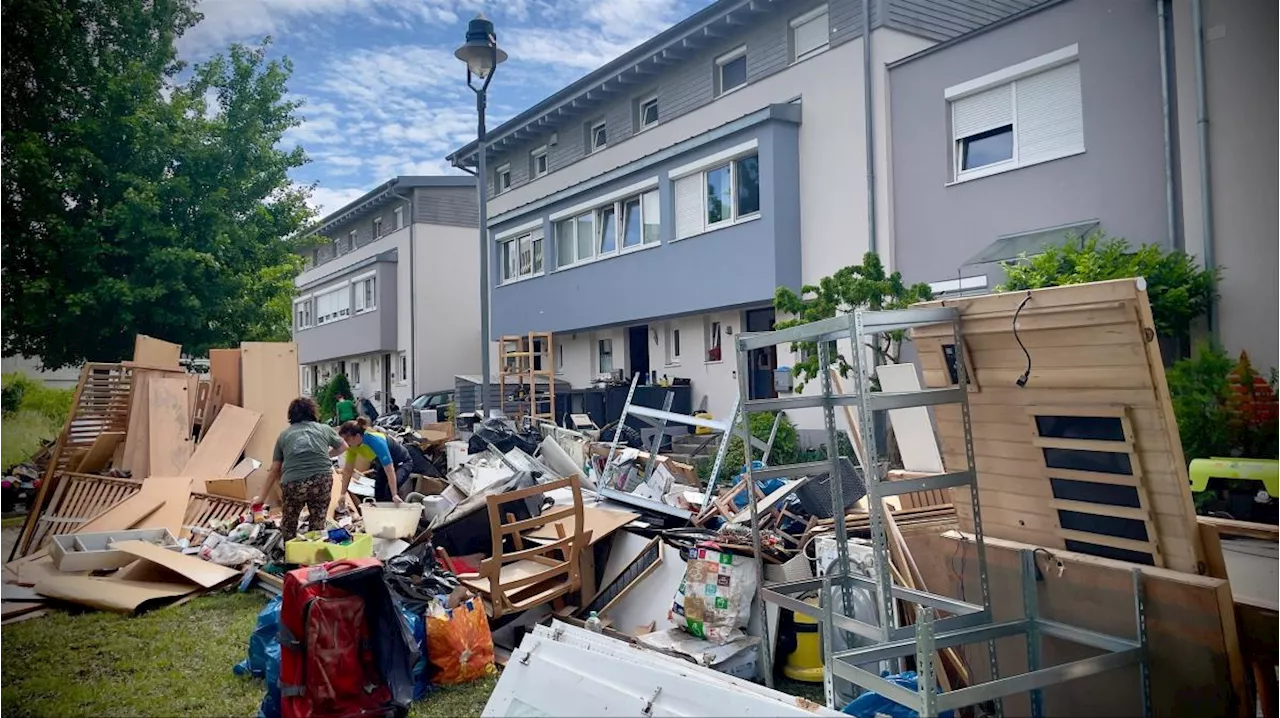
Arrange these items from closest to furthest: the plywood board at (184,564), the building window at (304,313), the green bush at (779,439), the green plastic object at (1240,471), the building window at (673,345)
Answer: the green plastic object at (1240,471) < the plywood board at (184,564) < the green bush at (779,439) < the building window at (673,345) < the building window at (304,313)

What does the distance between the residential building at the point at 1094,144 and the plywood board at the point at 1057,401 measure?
21.7 feet

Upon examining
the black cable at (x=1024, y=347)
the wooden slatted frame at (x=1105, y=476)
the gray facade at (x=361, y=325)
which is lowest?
the wooden slatted frame at (x=1105, y=476)

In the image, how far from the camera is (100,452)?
1048 cm

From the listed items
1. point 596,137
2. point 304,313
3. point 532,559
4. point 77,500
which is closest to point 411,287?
point 596,137

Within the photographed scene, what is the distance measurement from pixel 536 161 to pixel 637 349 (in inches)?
283

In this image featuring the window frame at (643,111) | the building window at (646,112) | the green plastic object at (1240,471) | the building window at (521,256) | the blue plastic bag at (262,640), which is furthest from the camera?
the building window at (521,256)

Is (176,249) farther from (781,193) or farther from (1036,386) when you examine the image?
(1036,386)

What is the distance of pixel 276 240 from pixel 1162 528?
17644 mm

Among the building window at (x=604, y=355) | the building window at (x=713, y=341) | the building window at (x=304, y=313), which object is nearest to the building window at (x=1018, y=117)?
the building window at (x=713, y=341)

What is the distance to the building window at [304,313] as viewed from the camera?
3597cm

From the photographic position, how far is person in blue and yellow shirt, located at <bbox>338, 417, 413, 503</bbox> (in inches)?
331

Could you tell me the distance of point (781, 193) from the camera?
13.6m

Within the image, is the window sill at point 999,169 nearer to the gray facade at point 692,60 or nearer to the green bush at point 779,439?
the gray facade at point 692,60

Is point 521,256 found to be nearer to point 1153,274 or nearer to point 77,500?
point 77,500
